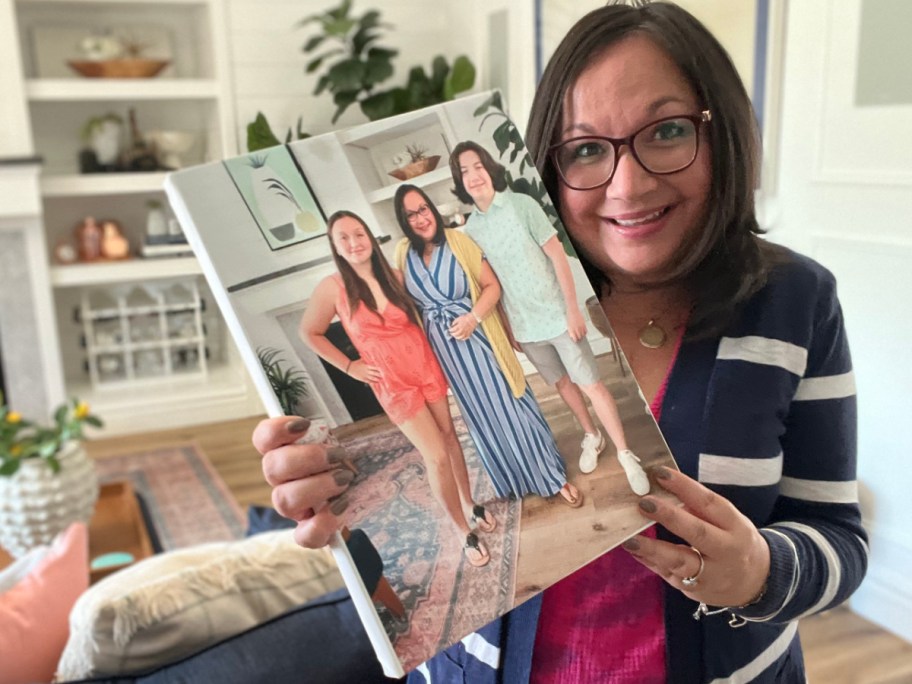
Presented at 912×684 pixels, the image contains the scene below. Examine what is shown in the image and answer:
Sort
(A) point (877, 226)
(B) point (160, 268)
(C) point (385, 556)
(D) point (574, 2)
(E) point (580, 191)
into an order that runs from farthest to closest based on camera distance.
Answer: (B) point (160, 268)
(D) point (574, 2)
(A) point (877, 226)
(E) point (580, 191)
(C) point (385, 556)

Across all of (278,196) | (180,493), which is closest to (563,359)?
(278,196)

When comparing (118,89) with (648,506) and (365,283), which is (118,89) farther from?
(648,506)

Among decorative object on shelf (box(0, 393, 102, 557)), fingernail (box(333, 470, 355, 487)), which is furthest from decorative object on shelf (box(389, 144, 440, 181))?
decorative object on shelf (box(0, 393, 102, 557))

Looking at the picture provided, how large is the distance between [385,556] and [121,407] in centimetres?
327

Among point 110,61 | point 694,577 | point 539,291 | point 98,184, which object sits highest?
point 110,61

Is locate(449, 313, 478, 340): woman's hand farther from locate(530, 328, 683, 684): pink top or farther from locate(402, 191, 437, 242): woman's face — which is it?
locate(530, 328, 683, 684): pink top

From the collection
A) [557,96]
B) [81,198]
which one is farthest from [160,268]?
[557,96]

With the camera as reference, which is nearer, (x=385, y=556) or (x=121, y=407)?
(x=385, y=556)

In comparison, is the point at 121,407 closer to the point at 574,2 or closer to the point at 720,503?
the point at 574,2

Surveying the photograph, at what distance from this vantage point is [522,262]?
592 mm

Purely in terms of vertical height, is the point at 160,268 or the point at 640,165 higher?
the point at 640,165

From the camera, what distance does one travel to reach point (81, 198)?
3596mm

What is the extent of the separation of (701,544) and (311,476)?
288 millimetres

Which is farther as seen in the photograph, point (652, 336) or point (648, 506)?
point (652, 336)
